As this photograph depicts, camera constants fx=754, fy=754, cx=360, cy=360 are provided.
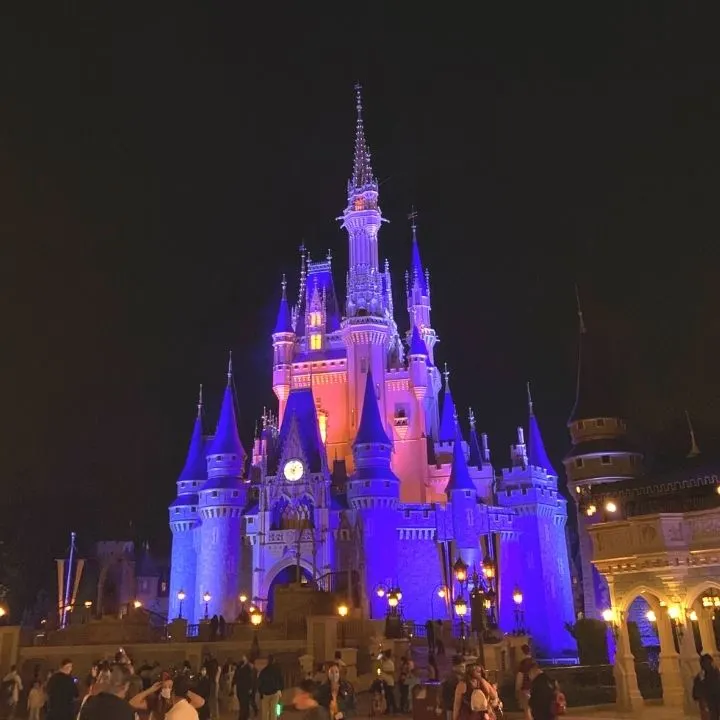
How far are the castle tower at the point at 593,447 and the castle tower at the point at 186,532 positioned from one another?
82.5 feet

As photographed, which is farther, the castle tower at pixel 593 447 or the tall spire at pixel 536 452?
the tall spire at pixel 536 452

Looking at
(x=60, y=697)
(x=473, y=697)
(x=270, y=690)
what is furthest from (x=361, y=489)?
(x=60, y=697)

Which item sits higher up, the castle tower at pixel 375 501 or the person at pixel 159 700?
the castle tower at pixel 375 501

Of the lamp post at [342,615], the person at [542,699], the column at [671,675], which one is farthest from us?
the lamp post at [342,615]

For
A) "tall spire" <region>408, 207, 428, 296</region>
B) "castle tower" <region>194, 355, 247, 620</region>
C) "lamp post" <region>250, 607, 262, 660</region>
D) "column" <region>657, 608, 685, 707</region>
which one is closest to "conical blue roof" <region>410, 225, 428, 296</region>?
"tall spire" <region>408, 207, 428, 296</region>

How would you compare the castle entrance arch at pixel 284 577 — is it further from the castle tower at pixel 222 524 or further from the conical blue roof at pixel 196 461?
the conical blue roof at pixel 196 461

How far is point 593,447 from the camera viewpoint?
43.2 meters

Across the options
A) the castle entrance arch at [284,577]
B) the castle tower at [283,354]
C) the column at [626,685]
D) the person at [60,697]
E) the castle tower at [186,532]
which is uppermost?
the castle tower at [283,354]

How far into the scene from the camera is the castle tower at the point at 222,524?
46.9 meters

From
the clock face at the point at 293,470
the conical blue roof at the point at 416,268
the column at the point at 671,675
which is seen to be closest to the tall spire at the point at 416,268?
the conical blue roof at the point at 416,268

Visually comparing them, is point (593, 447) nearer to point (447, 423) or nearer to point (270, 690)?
point (447, 423)

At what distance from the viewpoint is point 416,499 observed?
53.1m

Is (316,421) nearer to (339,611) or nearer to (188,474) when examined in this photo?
(188,474)

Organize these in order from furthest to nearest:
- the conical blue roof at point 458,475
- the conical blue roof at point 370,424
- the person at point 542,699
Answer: the conical blue roof at point 458,475, the conical blue roof at point 370,424, the person at point 542,699
